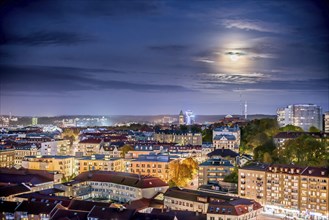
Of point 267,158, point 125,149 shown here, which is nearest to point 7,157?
point 125,149

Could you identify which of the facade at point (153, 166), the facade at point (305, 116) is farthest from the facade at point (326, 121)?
the facade at point (153, 166)

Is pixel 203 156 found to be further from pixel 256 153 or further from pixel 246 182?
pixel 246 182

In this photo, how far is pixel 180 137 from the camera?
26.2 metres

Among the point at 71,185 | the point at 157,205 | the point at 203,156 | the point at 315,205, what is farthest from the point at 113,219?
the point at 203,156

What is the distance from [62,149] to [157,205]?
12.2m

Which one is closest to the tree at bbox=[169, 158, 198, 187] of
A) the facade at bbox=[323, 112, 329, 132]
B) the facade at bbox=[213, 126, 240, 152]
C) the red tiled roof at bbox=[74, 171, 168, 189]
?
the red tiled roof at bbox=[74, 171, 168, 189]

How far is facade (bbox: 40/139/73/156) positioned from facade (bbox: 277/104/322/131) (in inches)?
528

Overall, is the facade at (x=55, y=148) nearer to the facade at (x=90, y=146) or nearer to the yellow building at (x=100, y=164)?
the facade at (x=90, y=146)

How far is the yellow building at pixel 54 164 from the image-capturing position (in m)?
16.1

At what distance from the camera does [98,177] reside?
13.3 meters

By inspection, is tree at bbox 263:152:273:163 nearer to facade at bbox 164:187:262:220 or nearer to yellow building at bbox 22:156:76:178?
facade at bbox 164:187:262:220

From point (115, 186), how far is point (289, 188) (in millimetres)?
4813

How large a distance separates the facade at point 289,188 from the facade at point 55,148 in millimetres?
10902

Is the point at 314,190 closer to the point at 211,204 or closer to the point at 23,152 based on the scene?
the point at 211,204
